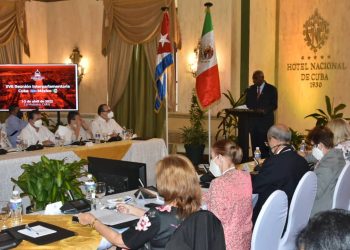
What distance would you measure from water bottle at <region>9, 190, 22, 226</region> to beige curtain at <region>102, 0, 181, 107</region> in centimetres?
682

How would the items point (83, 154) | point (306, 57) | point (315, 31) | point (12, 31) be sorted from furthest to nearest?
point (12, 31) → point (306, 57) → point (315, 31) → point (83, 154)

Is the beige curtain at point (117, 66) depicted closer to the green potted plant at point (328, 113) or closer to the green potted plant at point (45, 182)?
the green potted plant at point (328, 113)

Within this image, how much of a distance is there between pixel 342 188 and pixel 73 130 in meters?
4.44

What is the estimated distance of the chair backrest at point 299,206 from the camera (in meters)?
3.32

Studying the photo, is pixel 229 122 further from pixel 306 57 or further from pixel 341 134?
pixel 341 134

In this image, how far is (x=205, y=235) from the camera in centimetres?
223

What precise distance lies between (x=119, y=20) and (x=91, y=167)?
706 cm

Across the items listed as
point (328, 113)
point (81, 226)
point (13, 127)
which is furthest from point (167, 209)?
point (328, 113)

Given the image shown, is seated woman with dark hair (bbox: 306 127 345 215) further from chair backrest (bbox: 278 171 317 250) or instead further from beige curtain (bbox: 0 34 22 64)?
beige curtain (bbox: 0 34 22 64)

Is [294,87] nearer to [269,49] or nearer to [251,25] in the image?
[269,49]

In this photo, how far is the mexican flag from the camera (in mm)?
7434

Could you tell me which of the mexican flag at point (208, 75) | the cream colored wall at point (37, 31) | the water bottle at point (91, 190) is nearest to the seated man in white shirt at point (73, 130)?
the mexican flag at point (208, 75)

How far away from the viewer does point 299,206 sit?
3373 millimetres

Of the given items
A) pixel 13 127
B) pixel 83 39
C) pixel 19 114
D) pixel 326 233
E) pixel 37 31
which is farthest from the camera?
pixel 37 31
